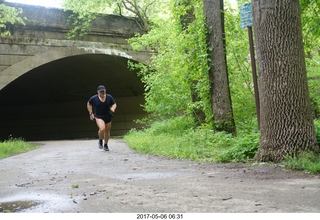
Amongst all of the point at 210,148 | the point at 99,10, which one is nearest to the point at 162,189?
the point at 210,148

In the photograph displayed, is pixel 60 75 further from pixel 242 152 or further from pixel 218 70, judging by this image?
pixel 242 152

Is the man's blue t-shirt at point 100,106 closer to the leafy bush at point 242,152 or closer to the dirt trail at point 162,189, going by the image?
the dirt trail at point 162,189

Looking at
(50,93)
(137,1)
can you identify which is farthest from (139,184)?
(50,93)

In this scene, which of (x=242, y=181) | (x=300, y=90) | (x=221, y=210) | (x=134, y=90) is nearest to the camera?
(x=221, y=210)

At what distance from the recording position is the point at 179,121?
14.9 m

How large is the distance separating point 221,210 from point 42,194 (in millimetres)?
1931

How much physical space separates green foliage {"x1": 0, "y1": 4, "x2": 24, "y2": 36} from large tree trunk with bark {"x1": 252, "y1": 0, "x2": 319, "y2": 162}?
10.5 metres

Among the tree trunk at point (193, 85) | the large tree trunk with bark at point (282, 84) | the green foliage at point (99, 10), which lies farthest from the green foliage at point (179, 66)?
the large tree trunk with bark at point (282, 84)

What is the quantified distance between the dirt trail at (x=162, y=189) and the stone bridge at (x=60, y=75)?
415 inches

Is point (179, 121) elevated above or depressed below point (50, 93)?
below

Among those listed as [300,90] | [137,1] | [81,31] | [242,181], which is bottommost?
[242,181]

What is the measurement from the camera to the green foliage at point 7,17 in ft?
48.4

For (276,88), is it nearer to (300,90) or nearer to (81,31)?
(300,90)

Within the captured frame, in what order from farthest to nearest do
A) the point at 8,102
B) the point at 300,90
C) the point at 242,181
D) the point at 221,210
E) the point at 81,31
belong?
the point at 8,102 < the point at 81,31 < the point at 300,90 < the point at 242,181 < the point at 221,210
